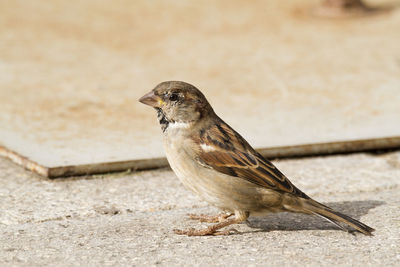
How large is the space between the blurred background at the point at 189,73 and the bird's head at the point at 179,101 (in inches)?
29.4

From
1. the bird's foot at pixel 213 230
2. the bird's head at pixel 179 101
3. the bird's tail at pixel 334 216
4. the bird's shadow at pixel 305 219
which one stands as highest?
the bird's head at pixel 179 101

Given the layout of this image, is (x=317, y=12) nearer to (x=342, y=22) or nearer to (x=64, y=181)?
(x=342, y=22)

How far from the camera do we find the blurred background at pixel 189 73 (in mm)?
5113

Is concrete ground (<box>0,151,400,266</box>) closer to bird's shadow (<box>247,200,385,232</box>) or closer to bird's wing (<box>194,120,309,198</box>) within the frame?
bird's shadow (<box>247,200,385,232</box>)

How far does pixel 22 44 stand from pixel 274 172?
4.14 metres

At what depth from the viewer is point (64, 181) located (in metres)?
4.53

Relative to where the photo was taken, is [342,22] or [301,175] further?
[342,22]

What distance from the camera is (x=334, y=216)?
3775 mm

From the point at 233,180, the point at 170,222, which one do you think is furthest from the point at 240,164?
the point at 170,222

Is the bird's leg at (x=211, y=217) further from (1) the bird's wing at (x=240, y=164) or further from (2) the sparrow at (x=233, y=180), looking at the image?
(1) the bird's wing at (x=240, y=164)

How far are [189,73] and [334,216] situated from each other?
3.05m

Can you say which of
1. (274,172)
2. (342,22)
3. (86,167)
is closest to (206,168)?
(274,172)

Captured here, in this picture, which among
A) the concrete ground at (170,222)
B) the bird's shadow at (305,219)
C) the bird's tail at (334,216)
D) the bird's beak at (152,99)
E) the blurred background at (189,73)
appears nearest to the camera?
the concrete ground at (170,222)

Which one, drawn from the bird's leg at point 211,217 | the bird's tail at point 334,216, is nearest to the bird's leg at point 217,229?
the bird's leg at point 211,217
